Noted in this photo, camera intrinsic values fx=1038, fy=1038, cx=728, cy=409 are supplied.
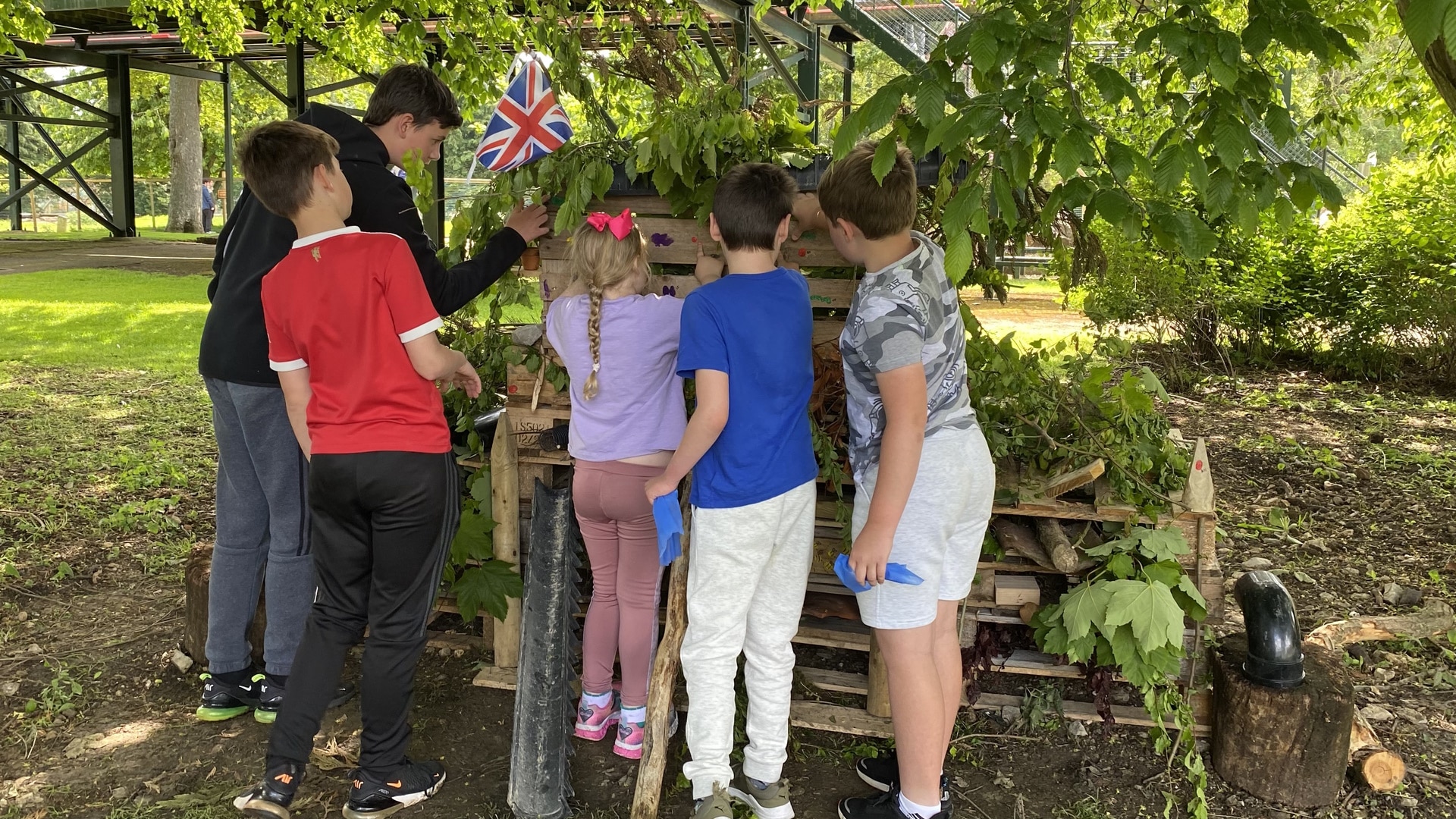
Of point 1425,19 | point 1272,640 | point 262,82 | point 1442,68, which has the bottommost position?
point 1272,640

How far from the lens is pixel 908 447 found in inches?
94.0

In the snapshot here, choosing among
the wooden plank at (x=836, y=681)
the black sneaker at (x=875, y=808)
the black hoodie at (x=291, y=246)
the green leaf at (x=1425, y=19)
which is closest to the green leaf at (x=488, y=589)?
the black hoodie at (x=291, y=246)

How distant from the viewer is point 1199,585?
322 centimetres

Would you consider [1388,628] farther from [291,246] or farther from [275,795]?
[291,246]

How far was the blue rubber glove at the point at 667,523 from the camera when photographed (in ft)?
8.87

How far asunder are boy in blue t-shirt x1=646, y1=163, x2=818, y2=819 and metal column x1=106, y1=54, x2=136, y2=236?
19924 millimetres

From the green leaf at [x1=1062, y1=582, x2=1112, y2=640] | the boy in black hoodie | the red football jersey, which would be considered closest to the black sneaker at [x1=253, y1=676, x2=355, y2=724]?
the boy in black hoodie

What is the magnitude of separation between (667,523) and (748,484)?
0.79 feet

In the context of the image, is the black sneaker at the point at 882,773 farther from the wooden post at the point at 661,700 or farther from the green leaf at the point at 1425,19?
the green leaf at the point at 1425,19

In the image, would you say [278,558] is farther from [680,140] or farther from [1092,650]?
[1092,650]

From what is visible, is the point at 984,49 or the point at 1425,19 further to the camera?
the point at 984,49

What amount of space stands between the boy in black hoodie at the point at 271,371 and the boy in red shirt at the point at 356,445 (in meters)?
0.31

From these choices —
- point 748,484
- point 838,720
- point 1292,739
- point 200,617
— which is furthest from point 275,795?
point 1292,739

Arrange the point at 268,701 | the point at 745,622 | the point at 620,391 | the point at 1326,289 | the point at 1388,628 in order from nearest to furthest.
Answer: the point at 745,622
the point at 620,391
the point at 268,701
the point at 1388,628
the point at 1326,289
